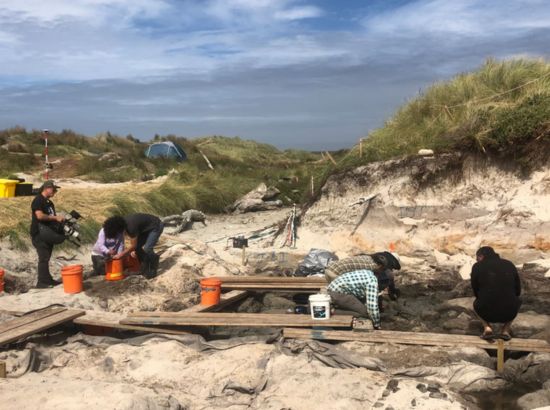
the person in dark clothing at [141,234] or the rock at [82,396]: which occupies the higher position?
the person in dark clothing at [141,234]

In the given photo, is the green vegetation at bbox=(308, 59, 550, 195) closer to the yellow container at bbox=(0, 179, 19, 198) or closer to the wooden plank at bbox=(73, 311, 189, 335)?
the yellow container at bbox=(0, 179, 19, 198)

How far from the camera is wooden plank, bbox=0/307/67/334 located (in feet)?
21.0

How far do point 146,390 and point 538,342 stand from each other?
4092 mm

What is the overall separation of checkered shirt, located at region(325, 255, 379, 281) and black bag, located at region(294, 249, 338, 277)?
7.96 ft

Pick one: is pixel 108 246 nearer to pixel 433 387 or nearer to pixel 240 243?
pixel 240 243

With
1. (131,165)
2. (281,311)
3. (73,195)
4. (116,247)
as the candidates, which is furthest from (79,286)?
(131,165)

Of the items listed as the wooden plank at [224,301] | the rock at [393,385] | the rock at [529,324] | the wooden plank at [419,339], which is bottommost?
the rock at [529,324]

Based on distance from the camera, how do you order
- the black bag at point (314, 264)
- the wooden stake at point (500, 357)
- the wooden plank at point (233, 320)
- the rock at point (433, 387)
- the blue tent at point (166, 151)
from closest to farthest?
1. the rock at point (433, 387)
2. the wooden stake at point (500, 357)
3. the wooden plank at point (233, 320)
4. the black bag at point (314, 264)
5. the blue tent at point (166, 151)

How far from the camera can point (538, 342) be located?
6.02m

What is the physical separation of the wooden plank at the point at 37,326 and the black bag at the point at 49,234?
1499 millimetres

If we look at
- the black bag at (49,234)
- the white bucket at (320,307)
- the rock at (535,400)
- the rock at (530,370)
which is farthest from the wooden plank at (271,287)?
the rock at (535,400)

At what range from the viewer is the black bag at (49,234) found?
8.13 metres

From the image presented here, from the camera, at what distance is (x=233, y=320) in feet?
22.6

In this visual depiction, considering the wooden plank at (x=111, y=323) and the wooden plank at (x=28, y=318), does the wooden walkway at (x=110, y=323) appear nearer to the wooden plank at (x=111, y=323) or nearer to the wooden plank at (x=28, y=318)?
the wooden plank at (x=111, y=323)
